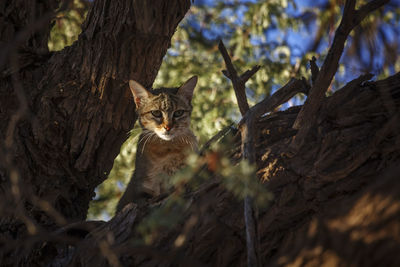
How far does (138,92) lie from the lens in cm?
387

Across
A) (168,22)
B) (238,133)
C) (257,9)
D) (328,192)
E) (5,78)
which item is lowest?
(328,192)

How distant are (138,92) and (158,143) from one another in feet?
2.66

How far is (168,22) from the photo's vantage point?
3.33 m

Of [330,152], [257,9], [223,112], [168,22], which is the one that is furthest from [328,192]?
[257,9]

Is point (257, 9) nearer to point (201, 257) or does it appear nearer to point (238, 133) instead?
point (238, 133)

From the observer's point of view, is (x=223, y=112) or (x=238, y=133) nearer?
(x=238, y=133)

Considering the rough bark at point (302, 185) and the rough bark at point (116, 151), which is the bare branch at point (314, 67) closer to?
the rough bark at point (116, 151)

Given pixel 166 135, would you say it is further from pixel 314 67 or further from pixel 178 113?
pixel 314 67

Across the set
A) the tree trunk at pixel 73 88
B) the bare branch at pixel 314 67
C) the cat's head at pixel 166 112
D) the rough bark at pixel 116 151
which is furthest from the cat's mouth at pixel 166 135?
the bare branch at pixel 314 67

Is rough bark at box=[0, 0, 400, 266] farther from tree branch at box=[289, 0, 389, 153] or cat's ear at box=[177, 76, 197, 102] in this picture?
cat's ear at box=[177, 76, 197, 102]

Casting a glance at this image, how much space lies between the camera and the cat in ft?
14.1

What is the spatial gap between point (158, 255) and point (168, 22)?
2.16m

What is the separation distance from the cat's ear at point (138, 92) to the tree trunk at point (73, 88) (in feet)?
0.22

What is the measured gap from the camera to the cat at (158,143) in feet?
14.1
